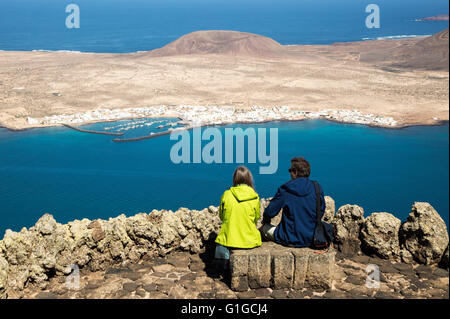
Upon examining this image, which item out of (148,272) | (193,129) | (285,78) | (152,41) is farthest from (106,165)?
(152,41)

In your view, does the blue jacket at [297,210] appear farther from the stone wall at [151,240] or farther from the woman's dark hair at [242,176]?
the stone wall at [151,240]

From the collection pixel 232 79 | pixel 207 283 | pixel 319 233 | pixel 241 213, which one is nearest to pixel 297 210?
pixel 319 233

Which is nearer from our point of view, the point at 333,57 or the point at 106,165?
the point at 106,165

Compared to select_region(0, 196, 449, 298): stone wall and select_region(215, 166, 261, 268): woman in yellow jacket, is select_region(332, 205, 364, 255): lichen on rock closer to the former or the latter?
select_region(0, 196, 449, 298): stone wall

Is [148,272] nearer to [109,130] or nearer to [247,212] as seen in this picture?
[247,212]

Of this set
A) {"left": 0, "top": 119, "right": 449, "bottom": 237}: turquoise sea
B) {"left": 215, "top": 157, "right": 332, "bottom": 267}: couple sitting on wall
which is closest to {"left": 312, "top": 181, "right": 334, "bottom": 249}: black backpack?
{"left": 215, "top": 157, "right": 332, "bottom": 267}: couple sitting on wall

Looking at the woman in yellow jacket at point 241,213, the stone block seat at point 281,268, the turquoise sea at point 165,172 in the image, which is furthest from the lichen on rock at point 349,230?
the turquoise sea at point 165,172
